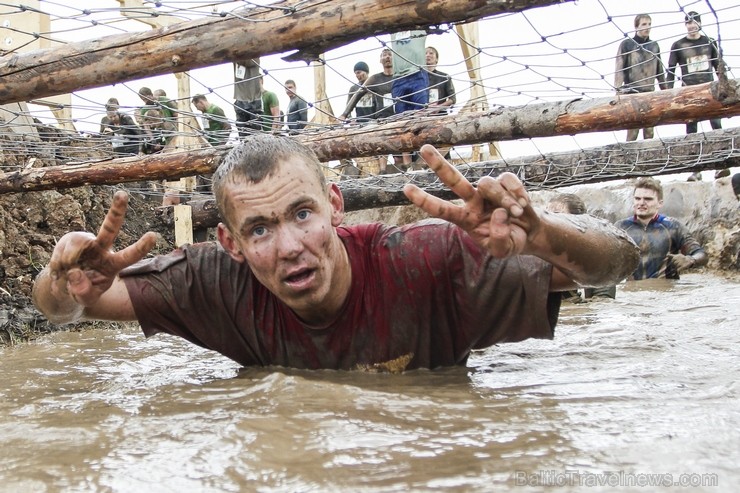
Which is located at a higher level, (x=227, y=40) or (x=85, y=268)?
(x=227, y=40)

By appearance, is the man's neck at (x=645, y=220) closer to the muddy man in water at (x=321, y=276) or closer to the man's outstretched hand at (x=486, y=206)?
the muddy man in water at (x=321, y=276)

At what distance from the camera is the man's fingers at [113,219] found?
8.56 ft

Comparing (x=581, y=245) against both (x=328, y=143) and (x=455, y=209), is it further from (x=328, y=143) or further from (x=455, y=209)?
(x=328, y=143)

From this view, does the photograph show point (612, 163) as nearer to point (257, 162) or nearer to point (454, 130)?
point (454, 130)

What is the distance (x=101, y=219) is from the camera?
25.9 ft

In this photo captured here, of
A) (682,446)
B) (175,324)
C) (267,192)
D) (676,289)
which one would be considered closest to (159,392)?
(175,324)

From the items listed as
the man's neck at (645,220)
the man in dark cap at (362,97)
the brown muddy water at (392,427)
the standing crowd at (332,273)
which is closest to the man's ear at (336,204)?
the standing crowd at (332,273)

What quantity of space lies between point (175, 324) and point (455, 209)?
159 cm

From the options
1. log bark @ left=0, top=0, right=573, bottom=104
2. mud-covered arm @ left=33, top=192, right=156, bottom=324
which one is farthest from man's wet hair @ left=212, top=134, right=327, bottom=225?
log bark @ left=0, top=0, right=573, bottom=104

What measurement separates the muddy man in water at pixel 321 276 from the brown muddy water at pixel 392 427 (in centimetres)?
16

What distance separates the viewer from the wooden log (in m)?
3.84

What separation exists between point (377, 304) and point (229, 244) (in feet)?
2.12

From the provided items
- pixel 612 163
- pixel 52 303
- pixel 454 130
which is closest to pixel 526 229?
pixel 52 303

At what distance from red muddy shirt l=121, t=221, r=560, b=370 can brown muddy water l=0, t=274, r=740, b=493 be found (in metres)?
0.11
